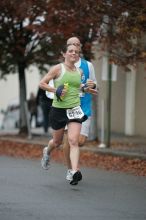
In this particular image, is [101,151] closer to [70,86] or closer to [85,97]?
[85,97]

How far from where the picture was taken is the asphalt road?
25.6 feet

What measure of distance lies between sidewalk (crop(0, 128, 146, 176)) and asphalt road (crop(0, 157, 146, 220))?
1024 millimetres

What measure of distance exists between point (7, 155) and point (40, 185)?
5.17 m

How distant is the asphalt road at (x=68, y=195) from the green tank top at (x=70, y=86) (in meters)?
1.14

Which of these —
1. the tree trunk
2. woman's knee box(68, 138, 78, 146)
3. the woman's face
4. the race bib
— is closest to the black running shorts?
the race bib

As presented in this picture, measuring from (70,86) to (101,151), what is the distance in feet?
17.5

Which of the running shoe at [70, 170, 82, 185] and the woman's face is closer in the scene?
the running shoe at [70, 170, 82, 185]

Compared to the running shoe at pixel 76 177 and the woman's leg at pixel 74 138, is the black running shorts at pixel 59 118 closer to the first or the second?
the woman's leg at pixel 74 138

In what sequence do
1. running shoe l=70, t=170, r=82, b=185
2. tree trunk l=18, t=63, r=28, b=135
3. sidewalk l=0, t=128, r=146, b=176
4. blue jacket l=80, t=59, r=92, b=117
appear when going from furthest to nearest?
tree trunk l=18, t=63, r=28, b=135, sidewalk l=0, t=128, r=146, b=176, blue jacket l=80, t=59, r=92, b=117, running shoe l=70, t=170, r=82, b=185

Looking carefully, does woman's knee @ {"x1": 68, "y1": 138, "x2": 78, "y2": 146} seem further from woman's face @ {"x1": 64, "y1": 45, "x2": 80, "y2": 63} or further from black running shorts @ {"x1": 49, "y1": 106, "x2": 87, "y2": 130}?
woman's face @ {"x1": 64, "y1": 45, "x2": 80, "y2": 63}

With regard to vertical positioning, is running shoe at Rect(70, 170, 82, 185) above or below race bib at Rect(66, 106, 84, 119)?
below

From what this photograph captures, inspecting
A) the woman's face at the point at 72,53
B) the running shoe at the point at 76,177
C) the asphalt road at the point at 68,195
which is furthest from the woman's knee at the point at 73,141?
the woman's face at the point at 72,53

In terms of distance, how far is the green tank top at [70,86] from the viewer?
9586 millimetres

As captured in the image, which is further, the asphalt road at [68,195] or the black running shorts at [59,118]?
the black running shorts at [59,118]
